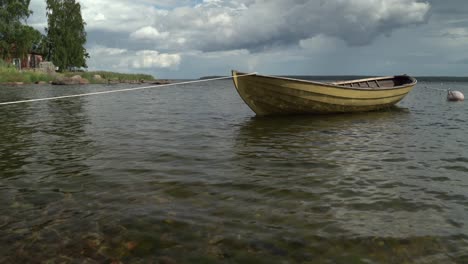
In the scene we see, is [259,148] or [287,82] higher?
[287,82]

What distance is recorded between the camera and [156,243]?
4.29 meters

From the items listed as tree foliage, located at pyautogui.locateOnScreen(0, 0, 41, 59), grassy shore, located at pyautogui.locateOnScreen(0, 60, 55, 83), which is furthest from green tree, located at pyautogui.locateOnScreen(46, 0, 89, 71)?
grassy shore, located at pyautogui.locateOnScreen(0, 60, 55, 83)

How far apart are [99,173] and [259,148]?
4.47 meters

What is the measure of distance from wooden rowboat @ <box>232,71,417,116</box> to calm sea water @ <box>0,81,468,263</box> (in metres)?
3.36

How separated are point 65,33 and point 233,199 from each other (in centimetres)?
7805

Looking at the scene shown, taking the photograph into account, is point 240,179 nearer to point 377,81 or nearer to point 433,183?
point 433,183

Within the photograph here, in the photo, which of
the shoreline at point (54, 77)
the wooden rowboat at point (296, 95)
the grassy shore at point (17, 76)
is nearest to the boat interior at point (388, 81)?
the wooden rowboat at point (296, 95)

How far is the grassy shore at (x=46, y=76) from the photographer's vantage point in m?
49.6

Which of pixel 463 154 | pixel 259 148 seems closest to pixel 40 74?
pixel 259 148

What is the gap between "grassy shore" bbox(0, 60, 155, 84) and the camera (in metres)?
49.6

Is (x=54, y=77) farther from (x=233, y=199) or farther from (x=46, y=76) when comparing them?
(x=233, y=199)

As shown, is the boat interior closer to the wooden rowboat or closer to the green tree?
the wooden rowboat

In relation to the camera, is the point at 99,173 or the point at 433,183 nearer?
the point at 433,183

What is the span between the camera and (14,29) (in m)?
59.8
